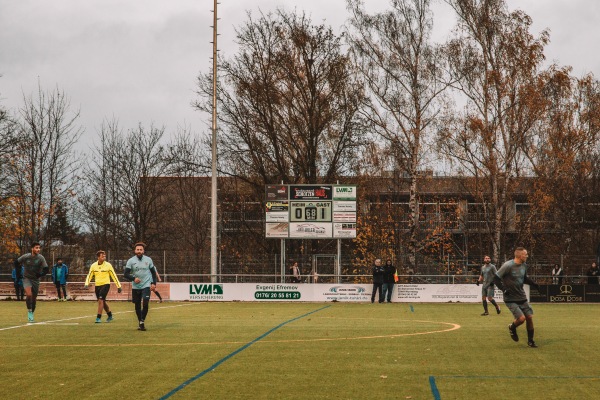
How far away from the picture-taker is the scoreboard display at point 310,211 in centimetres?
4100

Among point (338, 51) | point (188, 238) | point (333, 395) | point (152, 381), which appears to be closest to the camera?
point (333, 395)

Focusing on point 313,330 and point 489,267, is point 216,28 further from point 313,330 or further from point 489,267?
point 313,330

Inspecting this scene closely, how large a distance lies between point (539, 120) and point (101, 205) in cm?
3321

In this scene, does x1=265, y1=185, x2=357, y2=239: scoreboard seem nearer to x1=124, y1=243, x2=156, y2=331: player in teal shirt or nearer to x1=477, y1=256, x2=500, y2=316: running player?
x1=477, y1=256, x2=500, y2=316: running player

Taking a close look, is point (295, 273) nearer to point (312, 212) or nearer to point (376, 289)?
point (312, 212)

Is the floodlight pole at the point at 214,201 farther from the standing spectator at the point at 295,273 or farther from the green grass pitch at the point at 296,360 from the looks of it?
the green grass pitch at the point at 296,360

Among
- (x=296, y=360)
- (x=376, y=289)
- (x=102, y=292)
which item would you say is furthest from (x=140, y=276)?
(x=376, y=289)

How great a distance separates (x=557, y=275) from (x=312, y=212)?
38.3 ft

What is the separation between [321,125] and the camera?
5056 centimetres

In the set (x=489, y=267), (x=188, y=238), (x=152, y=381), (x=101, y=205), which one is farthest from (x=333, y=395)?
(x=188, y=238)

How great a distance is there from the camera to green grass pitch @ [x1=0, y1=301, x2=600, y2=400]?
1102 cm

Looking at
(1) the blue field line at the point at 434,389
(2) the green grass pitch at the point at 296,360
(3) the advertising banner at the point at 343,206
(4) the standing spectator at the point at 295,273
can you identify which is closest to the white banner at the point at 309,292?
(4) the standing spectator at the point at 295,273

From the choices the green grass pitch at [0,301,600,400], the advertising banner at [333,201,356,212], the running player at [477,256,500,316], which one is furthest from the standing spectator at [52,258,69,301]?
the running player at [477,256,500,316]

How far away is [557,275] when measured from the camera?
4028 cm
